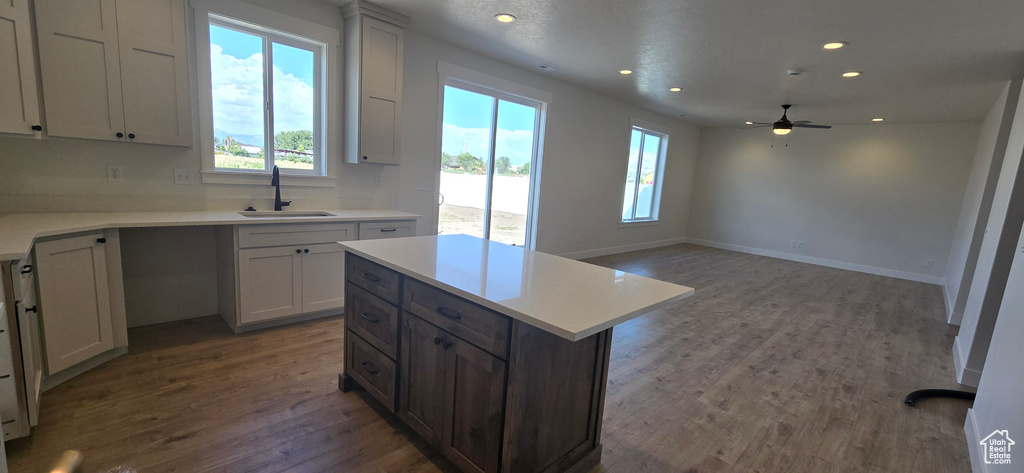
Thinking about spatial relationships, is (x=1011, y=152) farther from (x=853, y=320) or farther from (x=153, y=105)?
(x=153, y=105)

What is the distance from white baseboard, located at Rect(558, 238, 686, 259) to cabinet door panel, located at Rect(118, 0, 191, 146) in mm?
4296

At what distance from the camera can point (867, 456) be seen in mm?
2092

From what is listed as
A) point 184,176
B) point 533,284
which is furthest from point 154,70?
point 533,284

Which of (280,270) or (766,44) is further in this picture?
(766,44)

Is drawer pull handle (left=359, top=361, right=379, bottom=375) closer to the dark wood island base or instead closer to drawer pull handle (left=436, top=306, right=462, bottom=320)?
the dark wood island base

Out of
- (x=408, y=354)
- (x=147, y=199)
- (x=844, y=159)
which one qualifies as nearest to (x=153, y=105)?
(x=147, y=199)

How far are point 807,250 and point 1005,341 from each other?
611 cm

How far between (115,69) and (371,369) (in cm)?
231

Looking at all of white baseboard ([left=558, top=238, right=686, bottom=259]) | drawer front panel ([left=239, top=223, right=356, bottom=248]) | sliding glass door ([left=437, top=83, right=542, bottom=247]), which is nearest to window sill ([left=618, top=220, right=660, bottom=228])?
white baseboard ([left=558, top=238, right=686, bottom=259])

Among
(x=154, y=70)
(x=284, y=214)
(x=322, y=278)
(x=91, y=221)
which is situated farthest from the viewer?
(x=284, y=214)

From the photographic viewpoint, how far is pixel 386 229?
355 cm

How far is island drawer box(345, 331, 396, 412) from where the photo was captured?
2051 mm

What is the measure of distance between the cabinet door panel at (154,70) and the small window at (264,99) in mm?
299

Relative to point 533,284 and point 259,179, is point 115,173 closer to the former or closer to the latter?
point 259,179
